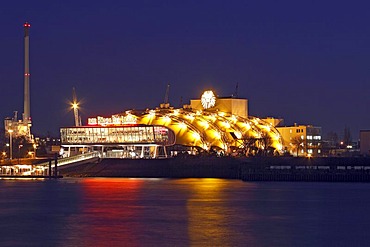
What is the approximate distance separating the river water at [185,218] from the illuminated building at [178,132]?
6055cm

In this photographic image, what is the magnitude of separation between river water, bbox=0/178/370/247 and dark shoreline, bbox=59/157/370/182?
25.9 metres

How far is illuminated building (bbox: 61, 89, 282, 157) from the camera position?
14200 centimetres

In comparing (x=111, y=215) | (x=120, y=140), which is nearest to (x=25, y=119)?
(x=120, y=140)

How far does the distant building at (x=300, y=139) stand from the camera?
543 feet

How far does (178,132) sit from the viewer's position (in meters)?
144

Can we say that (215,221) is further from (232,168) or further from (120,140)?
(120,140)

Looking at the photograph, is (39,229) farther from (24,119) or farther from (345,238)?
(24,119)

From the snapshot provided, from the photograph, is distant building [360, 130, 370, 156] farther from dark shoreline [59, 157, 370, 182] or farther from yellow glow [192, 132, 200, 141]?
dark shoreline [59, 157, 370, 182]

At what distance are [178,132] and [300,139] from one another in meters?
32.9

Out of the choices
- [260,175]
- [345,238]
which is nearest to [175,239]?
[345,238]

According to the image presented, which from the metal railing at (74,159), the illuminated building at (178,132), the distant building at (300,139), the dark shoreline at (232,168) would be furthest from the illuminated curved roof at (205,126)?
the dark shoreline at (232,168)

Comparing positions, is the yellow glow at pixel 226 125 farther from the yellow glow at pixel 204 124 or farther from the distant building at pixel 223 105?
the distant building at pixel 223 105

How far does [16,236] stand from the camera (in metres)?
46.8

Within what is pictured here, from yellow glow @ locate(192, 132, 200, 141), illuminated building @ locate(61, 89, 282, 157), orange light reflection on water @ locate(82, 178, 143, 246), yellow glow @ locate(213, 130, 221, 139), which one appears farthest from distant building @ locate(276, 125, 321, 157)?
orange light reflection on water @ locate(82, 178, 143, 246)
